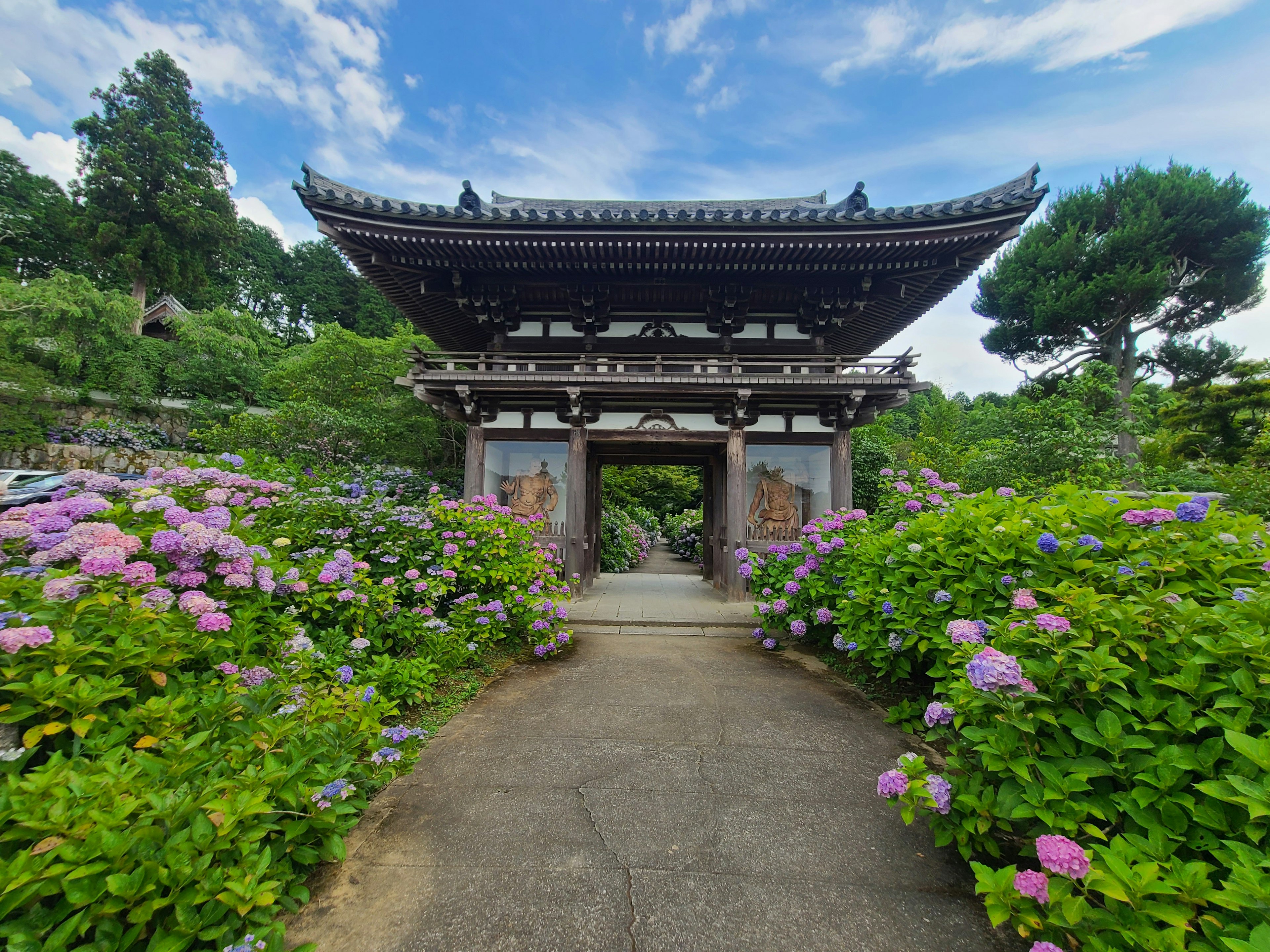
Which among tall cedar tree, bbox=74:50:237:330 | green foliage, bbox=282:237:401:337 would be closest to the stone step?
tall cedar tree, bbox=74:50:237:330

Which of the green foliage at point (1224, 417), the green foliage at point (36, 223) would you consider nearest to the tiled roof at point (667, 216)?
the green foliage at point (1224, 417)

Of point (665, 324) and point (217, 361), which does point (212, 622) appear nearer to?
point (665, 324)

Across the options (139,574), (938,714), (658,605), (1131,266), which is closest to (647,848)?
(938,714)

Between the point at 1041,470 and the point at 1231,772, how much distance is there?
458 inches

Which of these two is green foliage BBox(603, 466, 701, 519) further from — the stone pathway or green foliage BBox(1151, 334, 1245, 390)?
green foliage BBox(1151, 334, 1245, 390)

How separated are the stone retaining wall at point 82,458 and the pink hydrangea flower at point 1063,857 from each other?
20895mm

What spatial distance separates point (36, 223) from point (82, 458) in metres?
15.9

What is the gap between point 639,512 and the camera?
61.1 ft

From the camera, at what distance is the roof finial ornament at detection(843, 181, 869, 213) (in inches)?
312

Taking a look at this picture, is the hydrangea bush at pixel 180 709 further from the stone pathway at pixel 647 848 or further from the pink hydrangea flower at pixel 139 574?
the stone pathway at pixel 647 848

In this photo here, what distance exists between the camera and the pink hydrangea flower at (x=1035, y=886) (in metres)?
1.37

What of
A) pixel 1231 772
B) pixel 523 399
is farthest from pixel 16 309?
pixel 1231 772

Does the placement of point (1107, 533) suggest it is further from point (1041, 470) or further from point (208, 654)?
point (1041, 470)

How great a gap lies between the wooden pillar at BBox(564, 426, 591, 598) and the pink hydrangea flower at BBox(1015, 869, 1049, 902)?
6.60m
